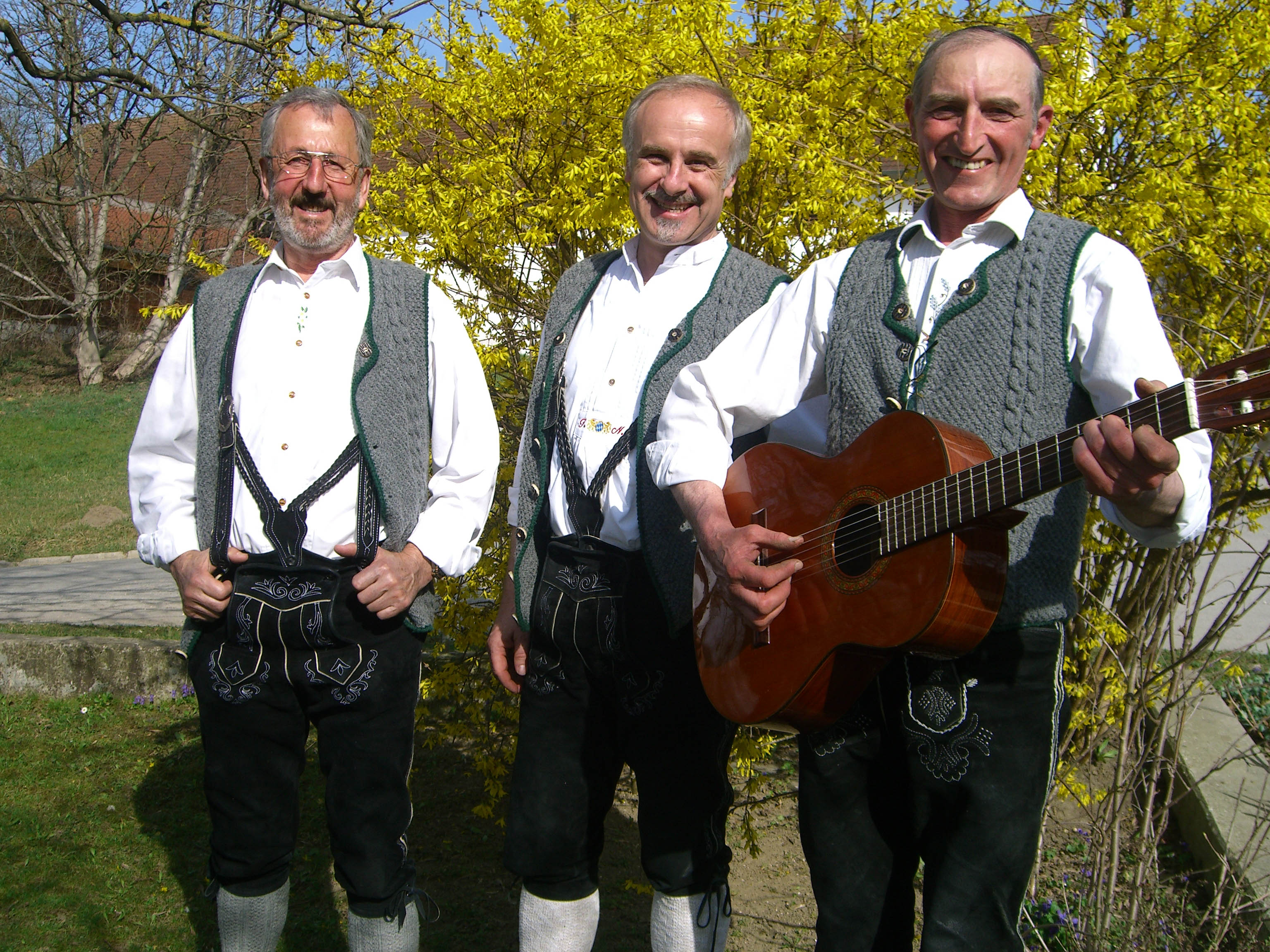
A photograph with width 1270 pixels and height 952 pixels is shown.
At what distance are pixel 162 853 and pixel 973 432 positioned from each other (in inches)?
121

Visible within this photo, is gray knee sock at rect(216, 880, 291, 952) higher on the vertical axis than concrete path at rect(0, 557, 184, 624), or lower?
higher

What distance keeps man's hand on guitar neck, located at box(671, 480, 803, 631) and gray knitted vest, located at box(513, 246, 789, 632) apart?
0.22 meters

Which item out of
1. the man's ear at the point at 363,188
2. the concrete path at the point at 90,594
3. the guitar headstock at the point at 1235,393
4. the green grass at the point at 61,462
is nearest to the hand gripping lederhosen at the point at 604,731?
the man's ear at the point at 363,188

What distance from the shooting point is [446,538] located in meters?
2.43

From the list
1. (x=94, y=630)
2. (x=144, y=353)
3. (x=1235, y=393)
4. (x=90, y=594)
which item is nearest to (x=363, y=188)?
(x=1235, y=393)

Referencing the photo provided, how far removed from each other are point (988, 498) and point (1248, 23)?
2.42m

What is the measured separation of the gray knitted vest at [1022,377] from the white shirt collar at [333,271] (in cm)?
130

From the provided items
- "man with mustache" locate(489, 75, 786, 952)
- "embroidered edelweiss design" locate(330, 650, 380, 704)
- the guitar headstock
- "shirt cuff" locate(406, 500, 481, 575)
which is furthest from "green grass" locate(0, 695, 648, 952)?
the guitar headstock

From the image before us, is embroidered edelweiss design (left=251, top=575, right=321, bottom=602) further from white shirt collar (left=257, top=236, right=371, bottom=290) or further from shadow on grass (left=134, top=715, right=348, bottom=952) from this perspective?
shadow on grass (left=134, top=715, right=348, bottom=952)

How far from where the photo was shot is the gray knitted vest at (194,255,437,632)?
2377 mm

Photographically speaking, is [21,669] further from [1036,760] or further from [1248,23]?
[1248,23]

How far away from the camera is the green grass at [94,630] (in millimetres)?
5953

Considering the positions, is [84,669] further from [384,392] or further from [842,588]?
[842,588]

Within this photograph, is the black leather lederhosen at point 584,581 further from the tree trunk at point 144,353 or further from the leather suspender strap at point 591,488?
the tree trunk at point 144,353
